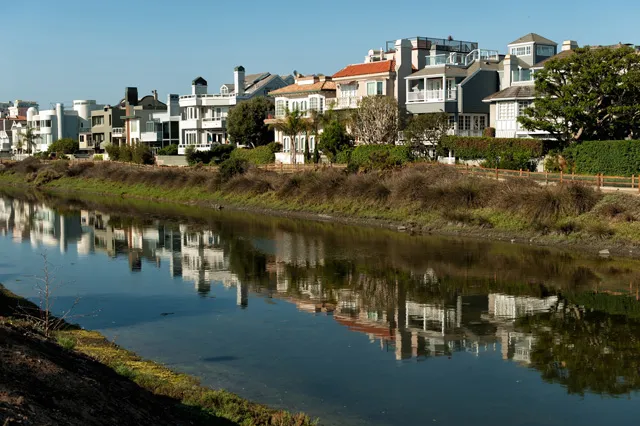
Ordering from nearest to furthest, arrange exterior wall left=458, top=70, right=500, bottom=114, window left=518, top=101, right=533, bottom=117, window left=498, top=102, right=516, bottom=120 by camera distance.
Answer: window left=518, top=101, right=533, bottom=117
window left=498, top=102, right=516, bottom=120
exterior wall left=458, top=70, right=500, bottom=114

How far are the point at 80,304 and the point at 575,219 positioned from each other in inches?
990

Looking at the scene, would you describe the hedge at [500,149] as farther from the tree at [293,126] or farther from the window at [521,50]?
the tree at [293,126]

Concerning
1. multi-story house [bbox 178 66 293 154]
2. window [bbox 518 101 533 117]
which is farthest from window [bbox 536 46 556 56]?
multi-story house [bbox 178 66 293 154]

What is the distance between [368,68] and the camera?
72.0 metres

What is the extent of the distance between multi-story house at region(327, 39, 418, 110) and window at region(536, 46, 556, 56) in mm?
10660

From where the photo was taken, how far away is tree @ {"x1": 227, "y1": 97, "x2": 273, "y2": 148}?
271 feet

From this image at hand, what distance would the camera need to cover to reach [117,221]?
5778 cm

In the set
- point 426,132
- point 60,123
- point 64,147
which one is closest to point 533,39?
point 426,132

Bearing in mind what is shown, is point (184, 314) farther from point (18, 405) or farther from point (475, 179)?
point (475, 179)

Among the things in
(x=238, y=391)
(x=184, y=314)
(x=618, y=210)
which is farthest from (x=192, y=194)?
(x=238, y=391)

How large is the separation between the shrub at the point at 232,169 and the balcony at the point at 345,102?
968 cm

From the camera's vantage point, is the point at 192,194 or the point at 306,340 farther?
the point at 192,194

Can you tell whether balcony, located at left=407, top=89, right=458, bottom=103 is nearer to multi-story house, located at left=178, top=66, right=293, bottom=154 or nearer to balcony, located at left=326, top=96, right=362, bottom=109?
balcony, located at left=326, top=96, right=362, bottom=109

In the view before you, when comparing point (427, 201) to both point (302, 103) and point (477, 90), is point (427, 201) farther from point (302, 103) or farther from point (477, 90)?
point (302, 103)
